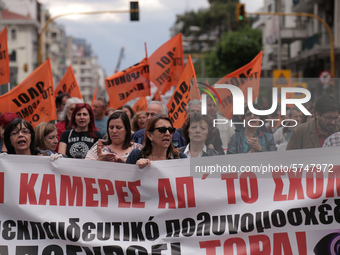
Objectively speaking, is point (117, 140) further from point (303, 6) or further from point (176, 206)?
point (303, 6)

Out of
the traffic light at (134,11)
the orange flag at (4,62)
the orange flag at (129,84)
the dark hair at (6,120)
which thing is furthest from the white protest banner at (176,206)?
the traffic light at (134,11)

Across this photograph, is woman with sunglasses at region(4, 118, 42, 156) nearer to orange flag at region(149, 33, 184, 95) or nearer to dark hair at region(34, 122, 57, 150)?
dark hair at region(34, 122, 57, 150)

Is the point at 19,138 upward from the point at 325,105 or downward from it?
downward

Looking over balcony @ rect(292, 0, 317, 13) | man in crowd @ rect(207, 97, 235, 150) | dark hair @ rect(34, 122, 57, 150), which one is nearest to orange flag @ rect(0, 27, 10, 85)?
dark hair @ rect(34, 122, 57, 150)

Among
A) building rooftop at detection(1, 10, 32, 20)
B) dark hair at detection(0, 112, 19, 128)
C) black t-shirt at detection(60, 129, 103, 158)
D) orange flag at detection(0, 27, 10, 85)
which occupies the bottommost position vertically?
black t-shirt at detection(60, 129, 103, 158)

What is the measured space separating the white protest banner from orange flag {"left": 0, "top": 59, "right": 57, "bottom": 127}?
3620mm

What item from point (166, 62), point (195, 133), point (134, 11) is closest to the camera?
point (195, 133)

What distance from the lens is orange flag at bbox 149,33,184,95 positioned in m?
12.0

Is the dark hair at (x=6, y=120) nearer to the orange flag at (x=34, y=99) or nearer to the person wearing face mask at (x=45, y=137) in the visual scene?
the person wearing face mask at (x=45, y=137)

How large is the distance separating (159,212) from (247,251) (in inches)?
28.8

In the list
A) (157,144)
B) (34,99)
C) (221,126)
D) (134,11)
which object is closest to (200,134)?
(221,126)

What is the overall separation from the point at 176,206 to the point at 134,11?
18.1 m

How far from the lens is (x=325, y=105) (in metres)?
5.93

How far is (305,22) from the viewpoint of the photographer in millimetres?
44781
